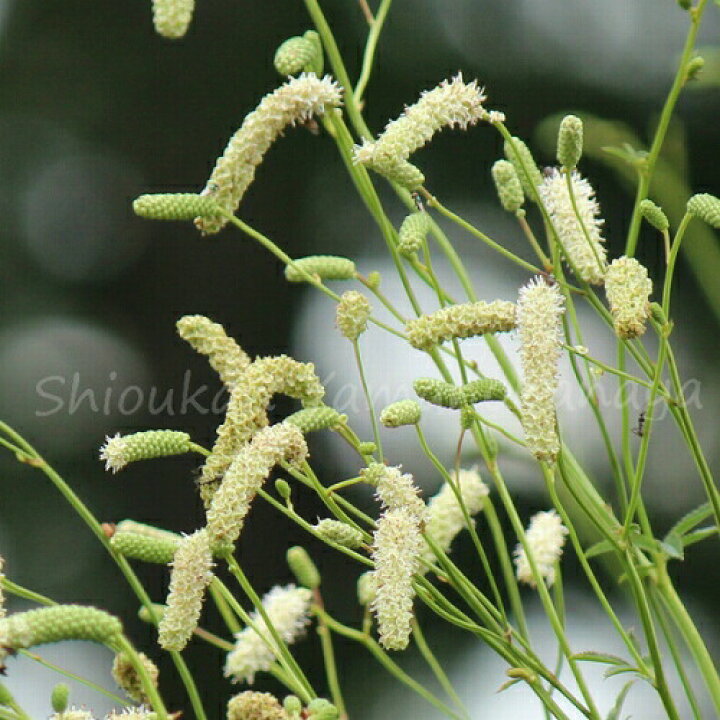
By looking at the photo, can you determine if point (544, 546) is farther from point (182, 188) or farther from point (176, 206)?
point (182, 188)

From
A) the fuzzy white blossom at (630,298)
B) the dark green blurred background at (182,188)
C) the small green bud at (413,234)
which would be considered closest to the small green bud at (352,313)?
the small green bud at (413,234)

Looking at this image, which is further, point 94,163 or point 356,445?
point 94,163

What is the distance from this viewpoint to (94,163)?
7.58 ft

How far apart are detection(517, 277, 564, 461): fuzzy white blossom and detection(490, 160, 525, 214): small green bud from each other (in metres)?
0.13

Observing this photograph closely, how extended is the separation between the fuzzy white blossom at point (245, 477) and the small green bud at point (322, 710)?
0.24 ft

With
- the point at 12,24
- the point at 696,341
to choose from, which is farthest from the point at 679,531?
the point at 12,24

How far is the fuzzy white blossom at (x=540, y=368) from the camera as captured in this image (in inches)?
20.1

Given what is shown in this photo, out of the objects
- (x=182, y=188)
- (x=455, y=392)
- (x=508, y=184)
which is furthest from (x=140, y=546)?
(x=182, y=188)

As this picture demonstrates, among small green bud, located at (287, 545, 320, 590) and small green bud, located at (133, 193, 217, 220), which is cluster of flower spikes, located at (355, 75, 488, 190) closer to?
small green bud, located at (133, 193, 217, 220)

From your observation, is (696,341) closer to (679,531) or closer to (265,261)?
(265,261)

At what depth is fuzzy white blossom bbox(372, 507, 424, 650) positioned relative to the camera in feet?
1.69

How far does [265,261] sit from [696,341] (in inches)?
30.0

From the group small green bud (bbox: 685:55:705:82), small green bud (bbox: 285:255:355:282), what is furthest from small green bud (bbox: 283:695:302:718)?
small green bud (bbox: 685:55:705:82)

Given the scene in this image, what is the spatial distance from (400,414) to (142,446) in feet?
0.40
